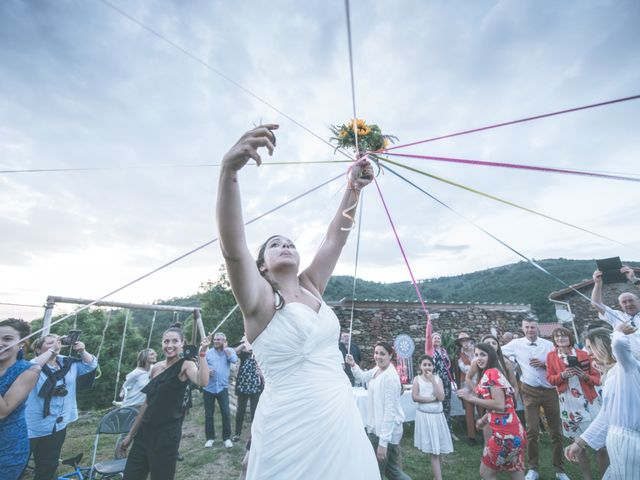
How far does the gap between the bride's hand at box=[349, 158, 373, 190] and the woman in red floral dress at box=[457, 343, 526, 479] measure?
3222mm

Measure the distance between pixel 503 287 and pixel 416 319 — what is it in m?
18.1

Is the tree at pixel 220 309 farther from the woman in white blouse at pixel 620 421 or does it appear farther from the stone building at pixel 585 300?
the woman in white blouse at pixel 620 421

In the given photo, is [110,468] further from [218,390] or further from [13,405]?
[218,390]

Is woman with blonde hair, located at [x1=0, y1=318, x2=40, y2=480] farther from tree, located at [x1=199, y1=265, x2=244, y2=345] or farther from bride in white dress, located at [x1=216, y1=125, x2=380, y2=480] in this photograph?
tree, located at [x1=199, y1=265, x2=244, y2=345]

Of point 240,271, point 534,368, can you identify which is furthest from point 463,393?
point 240,271

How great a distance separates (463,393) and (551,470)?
8.62 feet

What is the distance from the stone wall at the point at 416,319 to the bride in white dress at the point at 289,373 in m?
10.7

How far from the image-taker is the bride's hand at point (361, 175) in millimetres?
2262

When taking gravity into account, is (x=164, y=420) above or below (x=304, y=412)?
below

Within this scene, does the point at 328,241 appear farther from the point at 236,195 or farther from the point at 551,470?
the point at 551,470

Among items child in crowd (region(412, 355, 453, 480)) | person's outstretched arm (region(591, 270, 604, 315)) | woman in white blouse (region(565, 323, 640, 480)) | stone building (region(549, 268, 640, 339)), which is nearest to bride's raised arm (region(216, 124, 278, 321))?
woman in white blouse (region(565, 323, 640, 480))

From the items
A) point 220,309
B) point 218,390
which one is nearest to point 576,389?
point 218,390

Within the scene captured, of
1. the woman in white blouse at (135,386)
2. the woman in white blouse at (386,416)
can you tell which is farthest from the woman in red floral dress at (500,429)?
the woman in white blouse at (135,386)

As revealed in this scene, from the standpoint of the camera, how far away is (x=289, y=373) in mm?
1404
